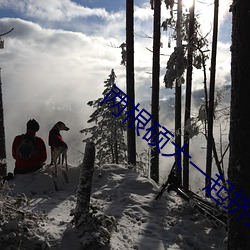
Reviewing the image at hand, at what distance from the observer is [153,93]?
15.1 meters

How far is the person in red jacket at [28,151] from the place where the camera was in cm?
927

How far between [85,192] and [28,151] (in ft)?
→ 13.9

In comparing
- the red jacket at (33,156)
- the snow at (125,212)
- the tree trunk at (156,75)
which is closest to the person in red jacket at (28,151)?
the red jacket at (33,156)

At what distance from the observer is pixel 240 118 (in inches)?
182

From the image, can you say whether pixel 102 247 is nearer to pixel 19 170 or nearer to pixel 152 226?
pixel 152 226

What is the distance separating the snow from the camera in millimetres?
5918

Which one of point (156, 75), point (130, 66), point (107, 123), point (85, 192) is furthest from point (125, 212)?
point (107, 123)

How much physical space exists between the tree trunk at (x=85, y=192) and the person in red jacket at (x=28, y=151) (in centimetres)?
406

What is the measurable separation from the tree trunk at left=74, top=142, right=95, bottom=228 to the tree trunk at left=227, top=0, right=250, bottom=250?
2.54m

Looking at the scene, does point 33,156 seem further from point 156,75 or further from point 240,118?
point 156,75

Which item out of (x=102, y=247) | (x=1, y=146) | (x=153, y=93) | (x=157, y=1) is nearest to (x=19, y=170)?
(x=1, y=146)

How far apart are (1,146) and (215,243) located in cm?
727

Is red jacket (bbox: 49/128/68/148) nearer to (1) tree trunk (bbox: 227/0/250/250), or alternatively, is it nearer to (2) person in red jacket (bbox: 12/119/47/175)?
(2) person in red jacket (bbox: 12/119/47/175)

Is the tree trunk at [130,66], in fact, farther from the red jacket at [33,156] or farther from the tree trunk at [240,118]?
the tree trunk at [240,118]
